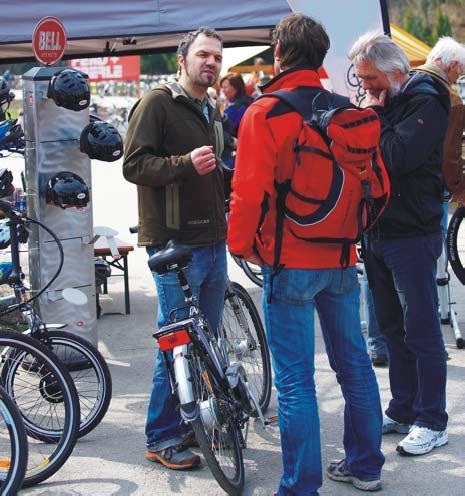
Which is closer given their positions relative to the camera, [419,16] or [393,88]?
[393,88]

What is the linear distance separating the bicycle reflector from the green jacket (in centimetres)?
58

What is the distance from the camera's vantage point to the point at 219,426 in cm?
420

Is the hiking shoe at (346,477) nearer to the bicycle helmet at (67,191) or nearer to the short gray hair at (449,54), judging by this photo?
the bicycle helmet at (67,191)

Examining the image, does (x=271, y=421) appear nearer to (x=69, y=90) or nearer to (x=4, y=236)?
(x=69, y=90)

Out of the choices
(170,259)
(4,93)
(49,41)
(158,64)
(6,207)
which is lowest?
(170,259)

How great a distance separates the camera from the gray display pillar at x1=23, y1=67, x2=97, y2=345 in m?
5.93

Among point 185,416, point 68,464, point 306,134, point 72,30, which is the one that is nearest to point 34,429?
point 68,464

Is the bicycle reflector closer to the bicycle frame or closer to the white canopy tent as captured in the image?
the bicycle frame

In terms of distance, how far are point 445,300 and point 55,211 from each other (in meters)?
2.89

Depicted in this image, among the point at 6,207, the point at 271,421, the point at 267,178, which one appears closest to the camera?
the point at 267,178

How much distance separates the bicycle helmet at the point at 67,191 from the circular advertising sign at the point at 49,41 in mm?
729

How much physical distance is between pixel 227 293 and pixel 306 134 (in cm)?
165

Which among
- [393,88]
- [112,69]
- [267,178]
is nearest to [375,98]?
[393,88]

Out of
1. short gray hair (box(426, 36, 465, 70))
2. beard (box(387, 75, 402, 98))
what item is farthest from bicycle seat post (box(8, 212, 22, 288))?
short gray hair (box(426, 36, 465, 70))
